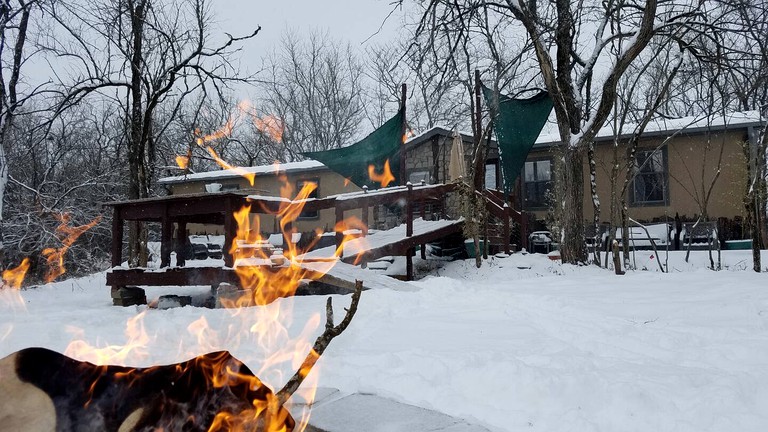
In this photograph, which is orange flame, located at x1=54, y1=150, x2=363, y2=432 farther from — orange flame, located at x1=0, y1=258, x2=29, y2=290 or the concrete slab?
orange flame, located at x1=0, y1=258, x2=29, y2=290

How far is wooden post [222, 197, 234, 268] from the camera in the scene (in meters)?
7.61

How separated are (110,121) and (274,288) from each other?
79.8 feet

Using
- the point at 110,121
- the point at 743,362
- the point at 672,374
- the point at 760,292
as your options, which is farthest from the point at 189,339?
the point at 110,121

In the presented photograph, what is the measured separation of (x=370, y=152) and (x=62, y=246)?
378 inches

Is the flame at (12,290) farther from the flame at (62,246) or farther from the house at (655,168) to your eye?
the house at (655,168)

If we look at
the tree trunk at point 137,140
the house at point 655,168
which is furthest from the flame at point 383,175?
the tree trunk at point 137,140

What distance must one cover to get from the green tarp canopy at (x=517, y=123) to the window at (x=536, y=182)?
5.38m

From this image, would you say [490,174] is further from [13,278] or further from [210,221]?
[13,278]

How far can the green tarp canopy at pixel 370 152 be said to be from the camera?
14445mm

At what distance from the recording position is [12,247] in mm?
15531

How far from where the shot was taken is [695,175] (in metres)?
15.6

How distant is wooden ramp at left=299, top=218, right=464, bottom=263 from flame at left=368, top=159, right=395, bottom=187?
3229 mm

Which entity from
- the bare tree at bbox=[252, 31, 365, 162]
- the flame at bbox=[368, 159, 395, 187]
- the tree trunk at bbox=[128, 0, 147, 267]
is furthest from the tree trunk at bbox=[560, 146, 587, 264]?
the bare tree at bbox=[252, 31, 365, 162]

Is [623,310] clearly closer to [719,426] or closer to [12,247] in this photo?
[719,426]
